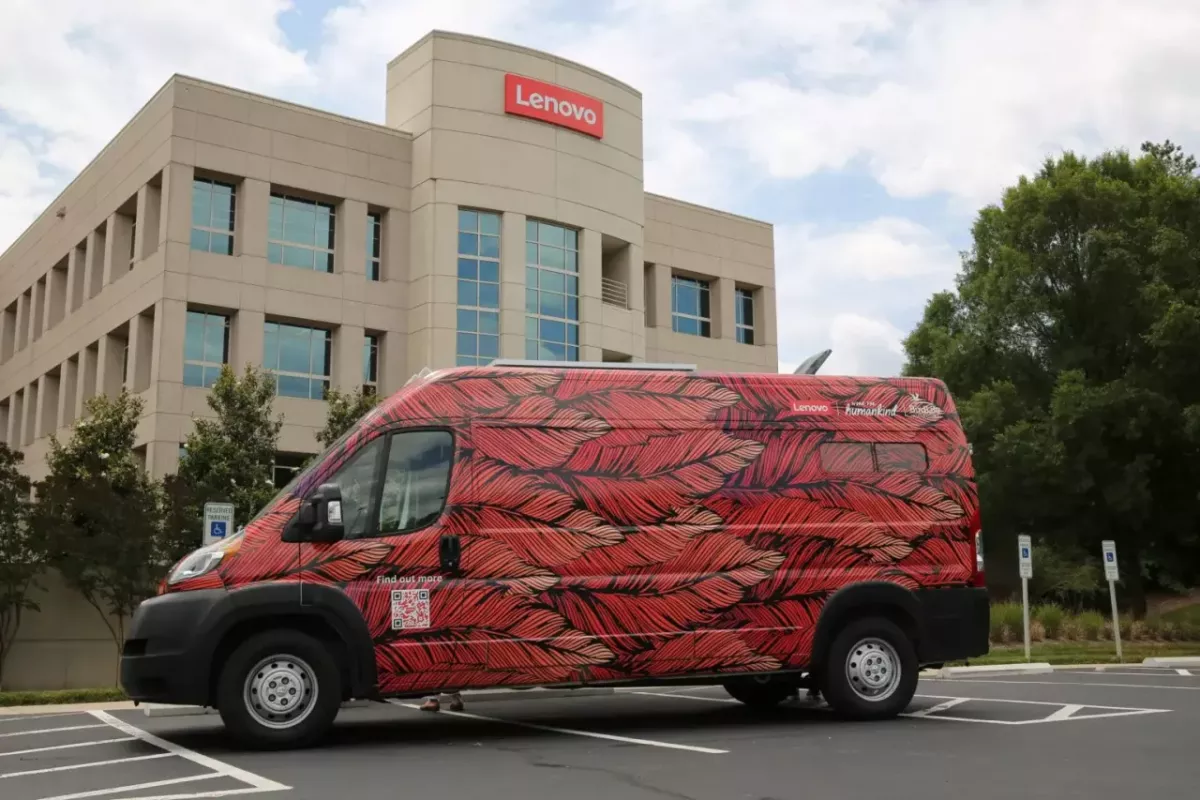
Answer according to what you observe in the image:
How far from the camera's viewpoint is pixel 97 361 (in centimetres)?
3972

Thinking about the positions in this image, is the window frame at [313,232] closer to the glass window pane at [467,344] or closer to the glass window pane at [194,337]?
the glass window pane at [194,337]

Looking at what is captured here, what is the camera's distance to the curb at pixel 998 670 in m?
18.3

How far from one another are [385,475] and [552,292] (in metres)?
29.2

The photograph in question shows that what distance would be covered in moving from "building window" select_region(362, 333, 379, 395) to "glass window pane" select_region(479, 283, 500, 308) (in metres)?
3.55

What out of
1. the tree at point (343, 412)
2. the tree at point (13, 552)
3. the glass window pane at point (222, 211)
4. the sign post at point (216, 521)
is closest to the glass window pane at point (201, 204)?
the glass window pane at point (222, 211)

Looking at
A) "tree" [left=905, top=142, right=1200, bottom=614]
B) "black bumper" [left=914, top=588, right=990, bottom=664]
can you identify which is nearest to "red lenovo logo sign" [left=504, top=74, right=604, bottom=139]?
"tree" [left=905, top=142, right=1200, bottom=614]

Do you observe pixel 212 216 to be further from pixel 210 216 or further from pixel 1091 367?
pixel 1091 367

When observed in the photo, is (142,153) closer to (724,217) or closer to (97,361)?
(97,361)

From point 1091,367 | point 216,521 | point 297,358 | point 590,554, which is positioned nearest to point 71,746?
point 590,554

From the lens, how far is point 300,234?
1427 inches

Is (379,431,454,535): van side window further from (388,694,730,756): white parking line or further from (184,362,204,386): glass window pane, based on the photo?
(184,362,204,386): glass window pane

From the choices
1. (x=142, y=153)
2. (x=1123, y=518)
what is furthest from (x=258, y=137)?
(x=1123, y=518)

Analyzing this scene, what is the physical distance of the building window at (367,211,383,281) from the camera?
3738cm

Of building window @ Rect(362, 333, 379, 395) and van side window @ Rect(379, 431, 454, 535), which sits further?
building window @ Rect(362, 333, 379, 395)
